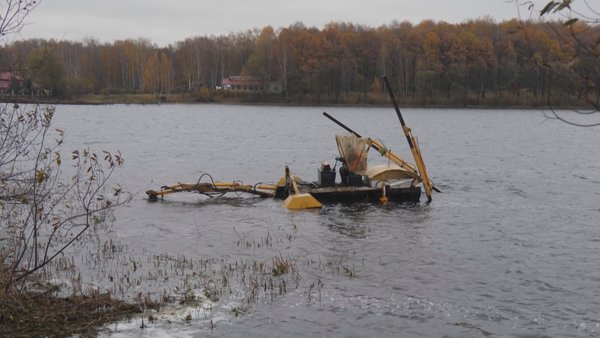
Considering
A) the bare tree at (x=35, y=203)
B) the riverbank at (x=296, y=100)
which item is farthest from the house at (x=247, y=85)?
the bare tree at (x=35, y=203)

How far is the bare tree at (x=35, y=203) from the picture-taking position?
1001cm

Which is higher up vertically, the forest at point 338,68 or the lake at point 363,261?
the forest at point 338,68

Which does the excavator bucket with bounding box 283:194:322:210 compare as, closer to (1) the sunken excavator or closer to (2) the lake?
(1) the sunken excavator

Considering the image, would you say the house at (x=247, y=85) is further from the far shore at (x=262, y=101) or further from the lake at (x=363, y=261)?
the lake at (x=363, y=261)

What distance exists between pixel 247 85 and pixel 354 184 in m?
127

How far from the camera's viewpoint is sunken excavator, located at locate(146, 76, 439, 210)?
23.9 meters

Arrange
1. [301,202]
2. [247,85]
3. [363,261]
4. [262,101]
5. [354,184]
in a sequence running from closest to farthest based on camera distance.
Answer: [363,261] → [301,202] → [354,184] → [262,101] → [247,85]

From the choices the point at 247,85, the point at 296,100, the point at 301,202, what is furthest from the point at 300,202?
the point at 247,85

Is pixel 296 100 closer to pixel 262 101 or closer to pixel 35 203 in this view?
pixel 262 101

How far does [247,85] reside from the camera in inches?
5896

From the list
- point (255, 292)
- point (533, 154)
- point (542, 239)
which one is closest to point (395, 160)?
point (542, 239)

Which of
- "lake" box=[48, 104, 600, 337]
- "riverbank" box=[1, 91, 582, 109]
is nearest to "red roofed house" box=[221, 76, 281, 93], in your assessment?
"riverbank" box=[1, 91, 582, 109]

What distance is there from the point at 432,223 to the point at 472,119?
73389mm

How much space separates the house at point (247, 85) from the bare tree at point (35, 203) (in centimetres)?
10533
